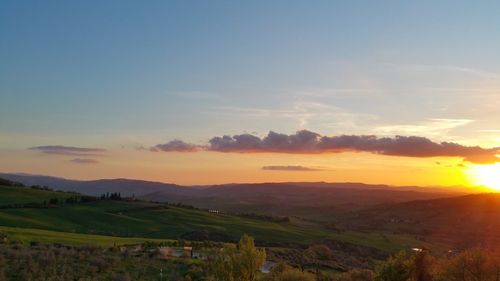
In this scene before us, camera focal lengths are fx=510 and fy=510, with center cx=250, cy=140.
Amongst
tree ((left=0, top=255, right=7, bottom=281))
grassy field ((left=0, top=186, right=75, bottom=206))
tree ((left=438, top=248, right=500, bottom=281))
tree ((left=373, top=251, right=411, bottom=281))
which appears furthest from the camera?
grassy field ((left=0, top=186, right=75, bottom=206))

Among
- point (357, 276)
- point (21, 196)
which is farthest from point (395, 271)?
point (21, 196)

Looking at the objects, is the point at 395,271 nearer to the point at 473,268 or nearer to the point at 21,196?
the point at 473,268

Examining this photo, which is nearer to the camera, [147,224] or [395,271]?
[395,271]

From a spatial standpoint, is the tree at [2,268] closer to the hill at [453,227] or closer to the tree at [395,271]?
the tree at [395,271]

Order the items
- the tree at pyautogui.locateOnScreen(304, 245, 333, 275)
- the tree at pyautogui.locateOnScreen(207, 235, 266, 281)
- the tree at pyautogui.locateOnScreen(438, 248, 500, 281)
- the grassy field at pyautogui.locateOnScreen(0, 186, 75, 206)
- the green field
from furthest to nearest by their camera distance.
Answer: the grassy field at pyautogui.locateOnScreen(0, 186, 75, 206) → the green field → the tree at pyautogui.locateOnScreen(304, 245, 333, 275) → the tree at pyautogui.locateOnScreen(438, 248, 500, 281) → the tree at pyautogui.locateOnScreen(207, 235, 266, 281)

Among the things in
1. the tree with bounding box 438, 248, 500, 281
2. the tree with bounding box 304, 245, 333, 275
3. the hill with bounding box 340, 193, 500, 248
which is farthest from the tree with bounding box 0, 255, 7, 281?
the hill with bounding box 340, 193, 500, 248

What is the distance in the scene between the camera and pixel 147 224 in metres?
112

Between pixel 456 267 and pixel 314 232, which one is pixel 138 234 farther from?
pixel 456 267

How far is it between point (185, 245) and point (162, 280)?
28989mm

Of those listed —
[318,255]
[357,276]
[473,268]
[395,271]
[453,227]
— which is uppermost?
[473,268]

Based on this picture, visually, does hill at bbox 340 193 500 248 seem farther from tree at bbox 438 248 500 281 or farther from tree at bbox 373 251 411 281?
tree at bbox 373 251 411 281

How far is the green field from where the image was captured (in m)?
97.6

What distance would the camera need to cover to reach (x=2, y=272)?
144 ft

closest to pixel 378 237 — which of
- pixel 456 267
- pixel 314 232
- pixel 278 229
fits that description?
pixel 314 232
